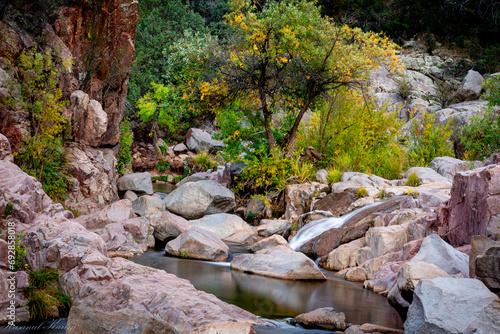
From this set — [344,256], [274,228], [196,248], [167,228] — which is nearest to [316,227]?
[274,228]

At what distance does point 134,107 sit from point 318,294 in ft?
74.4

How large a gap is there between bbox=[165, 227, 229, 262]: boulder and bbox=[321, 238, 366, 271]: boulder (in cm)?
219

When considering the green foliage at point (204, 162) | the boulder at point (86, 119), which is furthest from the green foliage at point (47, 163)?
the green foliage at point (204, 162)

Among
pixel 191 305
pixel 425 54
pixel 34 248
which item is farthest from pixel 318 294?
pixel 425 54

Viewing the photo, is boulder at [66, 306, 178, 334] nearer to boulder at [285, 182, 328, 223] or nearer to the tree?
boulder at [285, 182, 328, 223]

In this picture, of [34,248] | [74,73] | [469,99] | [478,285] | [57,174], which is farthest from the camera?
[469,99]

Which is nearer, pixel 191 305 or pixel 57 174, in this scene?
pixel 191 305

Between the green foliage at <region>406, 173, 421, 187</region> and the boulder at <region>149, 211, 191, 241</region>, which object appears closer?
the boulder at <region>149, 211, 191, 241</region>

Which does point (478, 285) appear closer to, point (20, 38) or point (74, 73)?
point (20, 38)

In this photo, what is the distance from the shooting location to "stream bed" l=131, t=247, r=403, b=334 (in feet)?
19.6

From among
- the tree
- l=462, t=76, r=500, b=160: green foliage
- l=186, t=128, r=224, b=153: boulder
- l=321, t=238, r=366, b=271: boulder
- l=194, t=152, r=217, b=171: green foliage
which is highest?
the tree

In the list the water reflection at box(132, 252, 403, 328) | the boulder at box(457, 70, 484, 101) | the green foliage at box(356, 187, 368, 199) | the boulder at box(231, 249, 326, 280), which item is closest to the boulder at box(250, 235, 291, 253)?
the boulder at box(231, 249, 326, 280)

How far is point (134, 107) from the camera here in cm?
2738

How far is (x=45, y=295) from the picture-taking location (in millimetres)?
5402
